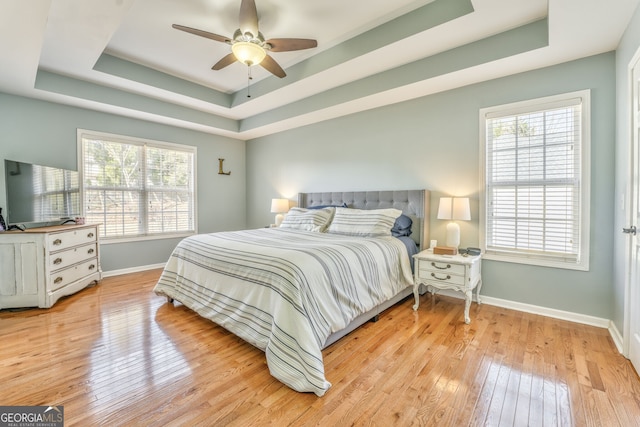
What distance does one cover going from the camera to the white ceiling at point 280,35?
218 cm

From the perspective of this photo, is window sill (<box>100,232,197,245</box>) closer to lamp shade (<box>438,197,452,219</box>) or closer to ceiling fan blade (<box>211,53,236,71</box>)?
ceiling fan blade (<box>211,53,236,71</box>)

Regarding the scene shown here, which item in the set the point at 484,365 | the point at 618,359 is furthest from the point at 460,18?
the point at 618,359

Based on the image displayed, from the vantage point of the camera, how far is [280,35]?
9.89 ft

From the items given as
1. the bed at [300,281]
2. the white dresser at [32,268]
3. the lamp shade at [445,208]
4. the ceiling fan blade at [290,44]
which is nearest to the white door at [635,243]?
the lamp shade at [445,208]

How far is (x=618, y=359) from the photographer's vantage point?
6.71 ft

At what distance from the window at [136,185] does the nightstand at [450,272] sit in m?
4.21

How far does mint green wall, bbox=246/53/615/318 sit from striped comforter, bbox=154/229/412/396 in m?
1.09

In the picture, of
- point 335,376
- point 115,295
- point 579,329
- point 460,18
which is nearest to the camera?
point 335,376

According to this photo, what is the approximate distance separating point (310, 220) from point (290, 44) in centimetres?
207

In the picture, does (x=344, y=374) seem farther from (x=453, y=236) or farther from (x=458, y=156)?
(x=458, y=156)

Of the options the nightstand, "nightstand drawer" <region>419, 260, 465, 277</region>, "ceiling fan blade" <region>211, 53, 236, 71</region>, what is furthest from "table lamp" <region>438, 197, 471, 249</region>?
"ceiling fan blade" <region>211, 53, 236, 71</region>

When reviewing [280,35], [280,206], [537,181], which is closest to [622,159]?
[537,181]

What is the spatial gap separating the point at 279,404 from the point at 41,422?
4.12 ft

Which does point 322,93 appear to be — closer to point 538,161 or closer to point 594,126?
point 538,161
